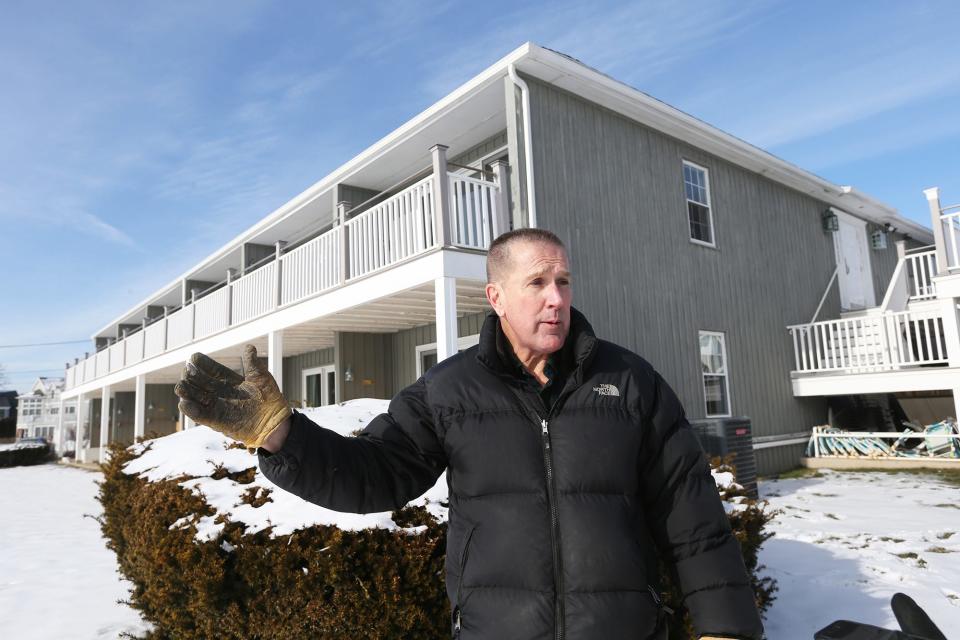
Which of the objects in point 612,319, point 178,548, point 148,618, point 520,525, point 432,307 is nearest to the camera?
point 520,525

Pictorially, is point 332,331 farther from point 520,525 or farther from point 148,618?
point 520,525

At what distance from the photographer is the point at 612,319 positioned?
9.66 metres

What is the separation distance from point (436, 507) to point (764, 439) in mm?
10634

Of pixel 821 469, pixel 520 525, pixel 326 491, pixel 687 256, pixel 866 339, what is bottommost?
pixel 821 469

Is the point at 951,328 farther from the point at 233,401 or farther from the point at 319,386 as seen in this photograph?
the point at 319,386

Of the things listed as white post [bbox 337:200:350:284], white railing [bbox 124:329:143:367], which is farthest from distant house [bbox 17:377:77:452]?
white post [bbox 337:200:350:284]

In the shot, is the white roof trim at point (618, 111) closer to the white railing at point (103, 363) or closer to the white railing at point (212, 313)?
the white railing at point (212, 313)

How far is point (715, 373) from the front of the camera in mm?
11711

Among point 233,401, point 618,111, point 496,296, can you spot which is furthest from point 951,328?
point 233,401

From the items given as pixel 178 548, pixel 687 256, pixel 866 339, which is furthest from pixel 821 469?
pixel 178 548

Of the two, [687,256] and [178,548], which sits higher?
[687,256]

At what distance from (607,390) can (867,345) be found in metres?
12.6

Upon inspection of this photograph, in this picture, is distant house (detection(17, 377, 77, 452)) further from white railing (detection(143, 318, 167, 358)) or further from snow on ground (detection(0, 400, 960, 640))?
snow on ground (detection(0, 400, 960, 640))

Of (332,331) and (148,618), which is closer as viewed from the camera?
(148,618)
